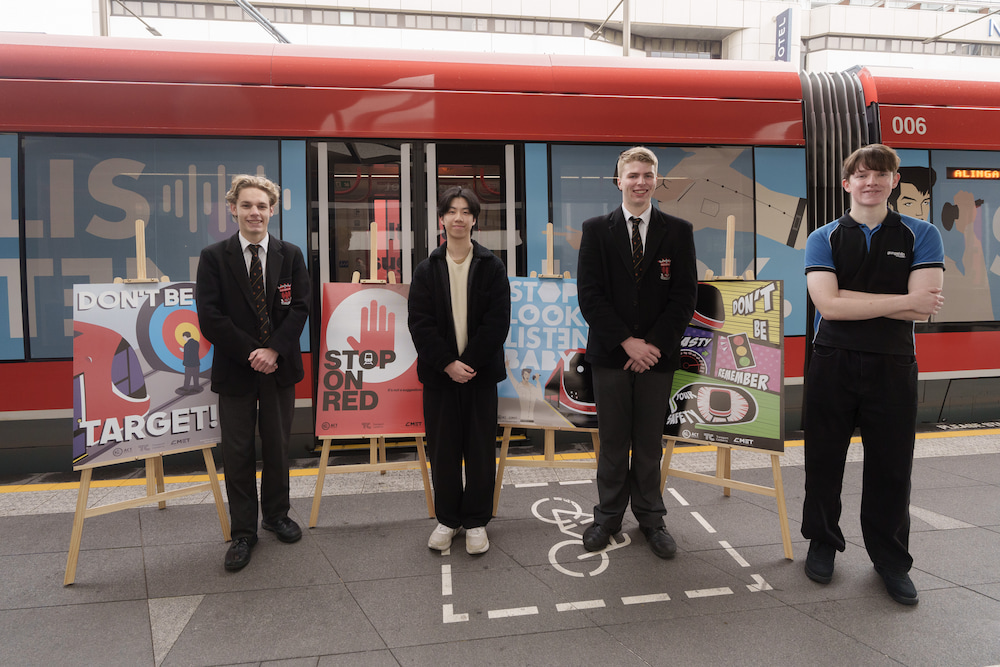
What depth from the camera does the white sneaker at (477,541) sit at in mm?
2762

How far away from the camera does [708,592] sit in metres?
2.44

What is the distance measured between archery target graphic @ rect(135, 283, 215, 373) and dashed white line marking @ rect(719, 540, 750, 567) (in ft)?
9.22

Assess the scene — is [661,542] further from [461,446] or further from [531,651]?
[461,446]

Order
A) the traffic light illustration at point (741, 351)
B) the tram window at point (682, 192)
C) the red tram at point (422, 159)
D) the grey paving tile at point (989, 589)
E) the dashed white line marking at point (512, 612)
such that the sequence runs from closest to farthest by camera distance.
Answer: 1. the dashed white line marking at point (512, 612)
2. the grey paving tile at point (989, 589)
3. the traffic light illustration at point (741, 351)
4. the red tram at point (422, 159)
5. the tram window at point (682, 192)

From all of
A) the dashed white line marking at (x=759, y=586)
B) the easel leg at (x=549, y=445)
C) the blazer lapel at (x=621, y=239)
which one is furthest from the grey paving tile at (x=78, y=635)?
the blazer lapel at (x=621, y=239)

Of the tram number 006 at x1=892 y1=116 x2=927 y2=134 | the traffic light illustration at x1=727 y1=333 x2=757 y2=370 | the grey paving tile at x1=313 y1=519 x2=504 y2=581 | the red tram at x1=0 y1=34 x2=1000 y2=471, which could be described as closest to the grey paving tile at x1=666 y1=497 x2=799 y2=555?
the traffic light illustration at x1=727 y1=333 x2=757 y2=370

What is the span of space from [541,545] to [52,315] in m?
3.49

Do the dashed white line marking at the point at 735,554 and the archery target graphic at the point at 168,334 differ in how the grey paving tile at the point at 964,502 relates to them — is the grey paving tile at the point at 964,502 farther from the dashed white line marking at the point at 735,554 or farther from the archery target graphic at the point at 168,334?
the archery target graphic at the point at 168,334

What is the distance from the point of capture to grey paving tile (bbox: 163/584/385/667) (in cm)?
206

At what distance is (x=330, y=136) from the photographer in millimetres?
3879

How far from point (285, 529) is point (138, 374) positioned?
110 centimetres

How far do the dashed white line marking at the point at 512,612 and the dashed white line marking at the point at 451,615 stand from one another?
107mm

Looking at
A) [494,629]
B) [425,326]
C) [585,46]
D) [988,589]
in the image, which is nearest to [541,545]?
[494,629]

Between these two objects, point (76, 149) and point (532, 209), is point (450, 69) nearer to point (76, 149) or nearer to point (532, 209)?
point (532, 209)
